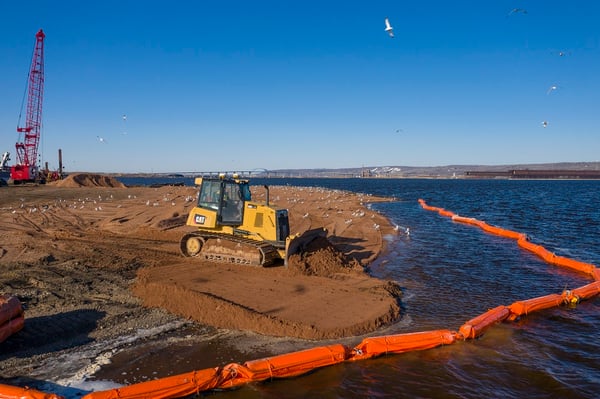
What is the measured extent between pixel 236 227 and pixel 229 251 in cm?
75

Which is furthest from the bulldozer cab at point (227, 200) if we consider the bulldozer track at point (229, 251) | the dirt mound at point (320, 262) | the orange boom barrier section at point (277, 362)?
the orange boom barrier section at point (277, 362)

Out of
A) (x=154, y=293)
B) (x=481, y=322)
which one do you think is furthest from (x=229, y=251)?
(x=481, y=322)

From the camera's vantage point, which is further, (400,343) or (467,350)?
(467,350)

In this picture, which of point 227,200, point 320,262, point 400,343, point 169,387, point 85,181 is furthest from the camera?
point 85,181

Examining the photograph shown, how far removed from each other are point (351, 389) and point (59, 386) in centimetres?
422

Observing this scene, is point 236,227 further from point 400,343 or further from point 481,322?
point 481,322

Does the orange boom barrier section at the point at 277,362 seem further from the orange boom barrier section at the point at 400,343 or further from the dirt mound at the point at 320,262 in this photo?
the dirt mound at the point at 320,262

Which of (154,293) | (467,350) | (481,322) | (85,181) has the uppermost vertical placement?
(85,181)

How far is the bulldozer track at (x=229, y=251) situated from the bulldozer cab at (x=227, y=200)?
559 millimetres

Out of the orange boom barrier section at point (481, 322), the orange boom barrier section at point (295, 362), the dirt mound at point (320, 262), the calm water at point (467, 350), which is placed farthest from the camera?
the dirt mound at point (320, 262)

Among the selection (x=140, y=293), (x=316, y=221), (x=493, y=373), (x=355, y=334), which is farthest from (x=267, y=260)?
(x=316, y=221)

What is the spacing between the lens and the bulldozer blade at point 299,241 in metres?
12.2

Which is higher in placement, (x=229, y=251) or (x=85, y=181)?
(x=85, y=181)

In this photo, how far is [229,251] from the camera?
12984mm
